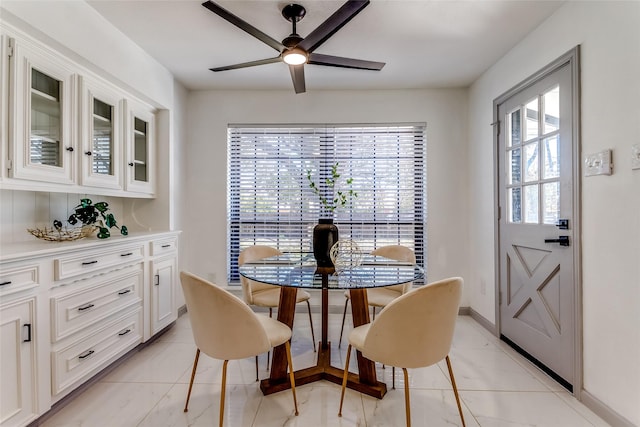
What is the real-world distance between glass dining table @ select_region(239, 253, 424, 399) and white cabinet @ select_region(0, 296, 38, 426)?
1078 mm

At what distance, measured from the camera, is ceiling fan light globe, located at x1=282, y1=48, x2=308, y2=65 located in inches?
73.4

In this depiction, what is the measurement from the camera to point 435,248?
3447mm

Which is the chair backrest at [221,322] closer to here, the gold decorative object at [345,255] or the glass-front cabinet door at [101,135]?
the gold decorative object at [345,255]

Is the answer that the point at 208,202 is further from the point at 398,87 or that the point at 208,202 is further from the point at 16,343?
the point at 398,87

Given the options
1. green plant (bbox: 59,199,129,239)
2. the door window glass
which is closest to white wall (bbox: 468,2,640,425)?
the door window glass

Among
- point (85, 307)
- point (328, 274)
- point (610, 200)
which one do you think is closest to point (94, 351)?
point (85, 307)

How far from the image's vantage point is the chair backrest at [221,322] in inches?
59.1

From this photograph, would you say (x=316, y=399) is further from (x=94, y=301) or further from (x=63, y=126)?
(x=63, y=126)

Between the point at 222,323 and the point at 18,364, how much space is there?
39.4 inches

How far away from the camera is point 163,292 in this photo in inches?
108

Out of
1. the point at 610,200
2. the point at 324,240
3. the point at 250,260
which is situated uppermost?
the point at 610,200

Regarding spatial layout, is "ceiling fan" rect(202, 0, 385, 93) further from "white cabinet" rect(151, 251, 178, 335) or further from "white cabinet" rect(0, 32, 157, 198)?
"white cabinet" rect(151, 251, 178, 335)

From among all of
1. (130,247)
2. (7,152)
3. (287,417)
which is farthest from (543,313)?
(7,152)

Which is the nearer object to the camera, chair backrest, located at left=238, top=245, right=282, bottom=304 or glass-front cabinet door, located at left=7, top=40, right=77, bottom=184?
glass-front cabinet door, located at left=7, top=40, right=77, bottom=184
